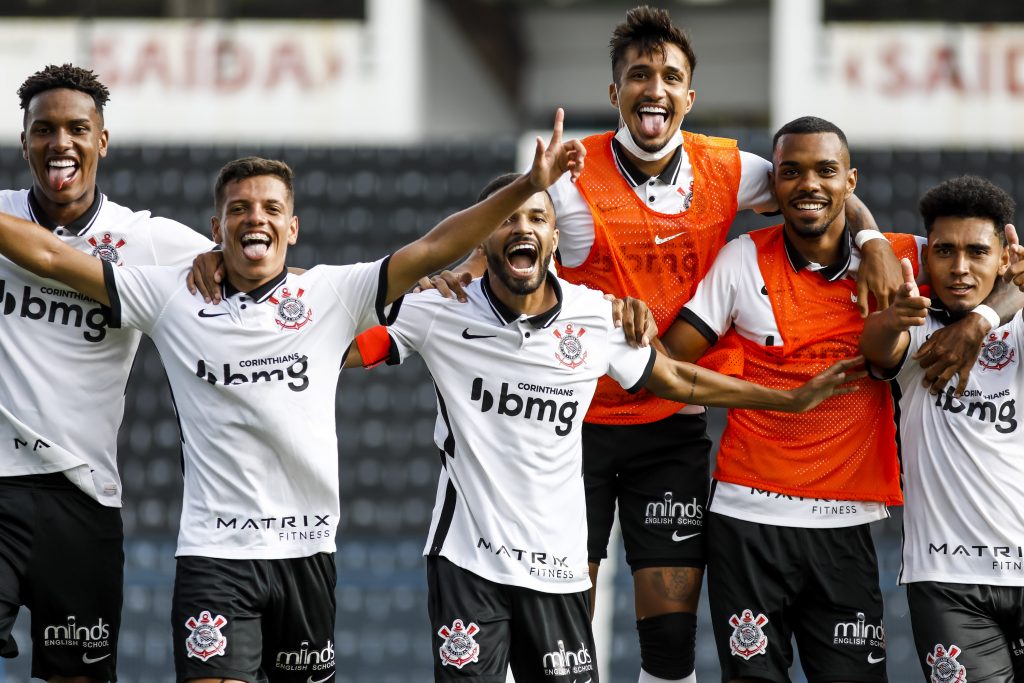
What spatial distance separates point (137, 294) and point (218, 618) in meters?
1.02

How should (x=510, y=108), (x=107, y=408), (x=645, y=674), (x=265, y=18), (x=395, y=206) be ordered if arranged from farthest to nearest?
(x=510, y=108) < (x=265, y=18) < (x=395, y=206) < (x=645, y=674) < (x=107, y=408)

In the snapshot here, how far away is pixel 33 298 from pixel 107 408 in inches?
16.6

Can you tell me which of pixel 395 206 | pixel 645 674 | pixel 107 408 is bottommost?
pixel 645 674

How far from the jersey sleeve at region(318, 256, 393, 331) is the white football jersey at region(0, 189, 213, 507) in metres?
0.52

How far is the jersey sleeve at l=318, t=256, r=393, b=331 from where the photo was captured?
4.45 metres

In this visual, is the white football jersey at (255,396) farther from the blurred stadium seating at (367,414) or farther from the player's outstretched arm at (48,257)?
the blurred stadium seating at (367,414)

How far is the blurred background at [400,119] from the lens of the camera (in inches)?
360

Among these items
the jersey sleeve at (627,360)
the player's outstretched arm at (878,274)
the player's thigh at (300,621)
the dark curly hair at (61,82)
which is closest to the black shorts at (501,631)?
the player's thigh at (300,621)

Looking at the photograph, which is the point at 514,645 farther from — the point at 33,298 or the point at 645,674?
the point at 33,298

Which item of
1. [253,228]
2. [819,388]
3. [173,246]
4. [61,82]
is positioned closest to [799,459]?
[819,388]

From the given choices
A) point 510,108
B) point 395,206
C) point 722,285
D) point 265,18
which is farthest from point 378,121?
point 722,285

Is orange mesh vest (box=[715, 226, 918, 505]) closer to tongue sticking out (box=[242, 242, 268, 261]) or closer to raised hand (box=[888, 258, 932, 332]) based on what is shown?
raised hand (box=[888, 258, 932, 332])

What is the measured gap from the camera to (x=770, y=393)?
4629 millimetres

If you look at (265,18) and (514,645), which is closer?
(514,645)
